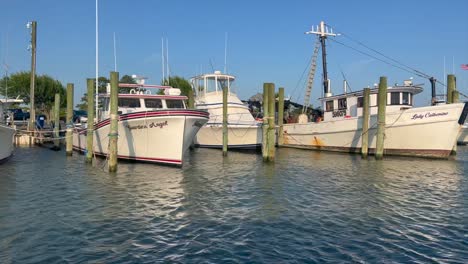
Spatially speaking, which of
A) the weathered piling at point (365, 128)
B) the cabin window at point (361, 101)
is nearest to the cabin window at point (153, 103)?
→ the weathered piling at point (365, 128)

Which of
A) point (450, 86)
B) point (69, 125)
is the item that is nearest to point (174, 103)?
point (69, 125)

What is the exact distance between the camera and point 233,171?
53.9 ft

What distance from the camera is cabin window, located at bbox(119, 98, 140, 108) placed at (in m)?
19.1

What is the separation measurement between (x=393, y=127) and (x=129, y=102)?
42.7ft

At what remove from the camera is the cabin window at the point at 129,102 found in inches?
754

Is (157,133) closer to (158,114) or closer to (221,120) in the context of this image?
(158,114)

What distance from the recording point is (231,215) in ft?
30.8

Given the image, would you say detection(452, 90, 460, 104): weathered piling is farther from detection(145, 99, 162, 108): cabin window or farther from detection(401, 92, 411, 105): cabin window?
detection(145, 99, 162, 108): cabin window

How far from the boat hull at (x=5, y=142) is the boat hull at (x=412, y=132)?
16.3 m

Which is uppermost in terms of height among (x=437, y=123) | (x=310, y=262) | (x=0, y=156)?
(x=437, y=123)

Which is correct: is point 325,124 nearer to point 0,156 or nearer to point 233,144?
point 233,144

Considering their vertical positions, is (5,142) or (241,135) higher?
(241,135)

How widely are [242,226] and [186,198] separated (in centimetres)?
303

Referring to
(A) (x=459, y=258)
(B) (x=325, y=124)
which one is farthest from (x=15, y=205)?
(B) (x=325, y=124)
